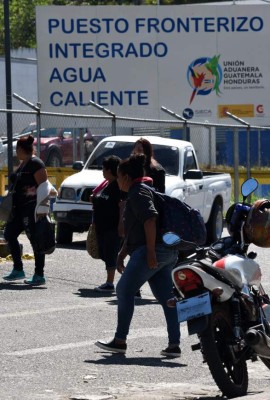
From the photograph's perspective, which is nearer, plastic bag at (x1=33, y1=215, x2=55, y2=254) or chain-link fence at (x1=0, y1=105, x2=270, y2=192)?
plastic bag at (x1=33, y1=215, x2=55, y2=254)

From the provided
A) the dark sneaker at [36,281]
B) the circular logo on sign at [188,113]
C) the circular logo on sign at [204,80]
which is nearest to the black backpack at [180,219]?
the dark sneaker at [36,281]

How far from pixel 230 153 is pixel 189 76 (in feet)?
26.2

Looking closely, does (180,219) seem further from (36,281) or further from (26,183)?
(36,281)

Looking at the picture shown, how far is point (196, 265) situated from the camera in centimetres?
812

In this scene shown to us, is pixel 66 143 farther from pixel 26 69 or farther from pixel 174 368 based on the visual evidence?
pixel 174 368

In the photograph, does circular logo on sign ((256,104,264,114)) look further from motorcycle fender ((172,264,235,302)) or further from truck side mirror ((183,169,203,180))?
motorcycle fender ((172,264,235,302))

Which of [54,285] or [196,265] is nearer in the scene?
[196,265]

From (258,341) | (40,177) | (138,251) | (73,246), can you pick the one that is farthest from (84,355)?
(73,246)

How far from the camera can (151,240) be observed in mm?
9547

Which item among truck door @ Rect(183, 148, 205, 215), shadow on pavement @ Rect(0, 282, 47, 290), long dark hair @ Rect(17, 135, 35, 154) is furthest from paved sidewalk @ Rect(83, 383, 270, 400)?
truck door @ Rect(183, 148, 205, 215)

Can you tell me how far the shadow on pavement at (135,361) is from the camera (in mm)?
9523

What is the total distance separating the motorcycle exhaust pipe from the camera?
26.6 ft

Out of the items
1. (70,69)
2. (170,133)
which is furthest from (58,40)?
(170,133)

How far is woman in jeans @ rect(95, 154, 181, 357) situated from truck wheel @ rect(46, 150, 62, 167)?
16.2 meters
